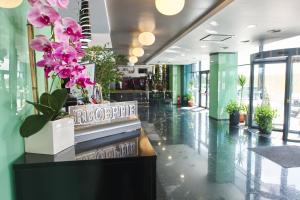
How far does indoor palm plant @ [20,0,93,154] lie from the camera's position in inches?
49.2

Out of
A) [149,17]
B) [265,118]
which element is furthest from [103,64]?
[265,118]

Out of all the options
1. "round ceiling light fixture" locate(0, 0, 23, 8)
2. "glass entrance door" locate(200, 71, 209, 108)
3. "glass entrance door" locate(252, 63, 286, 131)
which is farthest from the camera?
"glass entrance door" locate(200, 71, 209, 108)

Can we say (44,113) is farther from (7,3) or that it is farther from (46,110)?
(7,3)

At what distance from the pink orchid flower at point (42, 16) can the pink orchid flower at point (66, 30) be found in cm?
4

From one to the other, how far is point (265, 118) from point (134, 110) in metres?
6.95

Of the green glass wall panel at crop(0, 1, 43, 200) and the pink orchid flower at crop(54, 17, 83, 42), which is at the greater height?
the pink orchid flower at crop(54, 17, 83, 42)

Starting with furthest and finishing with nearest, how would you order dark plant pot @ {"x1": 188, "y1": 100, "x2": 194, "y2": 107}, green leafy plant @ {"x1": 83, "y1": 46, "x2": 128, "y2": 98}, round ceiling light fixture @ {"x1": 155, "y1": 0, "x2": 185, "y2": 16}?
dark plant pot @ {"x1": 188, "y1": 100, "x2": 194, "y2": 107}, green leafy plant @ {"x1": 83, "y1": 46, "x2": 128, "y2": 98}, round ceiling light fixture @ {"x1": 155, "y1": 0, "x2": 185, "y2": 16}

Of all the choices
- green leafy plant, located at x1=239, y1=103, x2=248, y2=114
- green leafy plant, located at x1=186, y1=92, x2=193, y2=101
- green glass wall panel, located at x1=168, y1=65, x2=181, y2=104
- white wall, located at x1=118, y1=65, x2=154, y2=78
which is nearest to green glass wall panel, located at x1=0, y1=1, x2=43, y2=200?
green leafy plant, located at x1=239, y1=103, x2=248, y2=114

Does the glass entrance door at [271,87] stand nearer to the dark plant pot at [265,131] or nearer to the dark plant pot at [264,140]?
the dark plant pot at [265,131]

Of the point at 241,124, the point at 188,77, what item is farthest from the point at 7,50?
the point at 188,77

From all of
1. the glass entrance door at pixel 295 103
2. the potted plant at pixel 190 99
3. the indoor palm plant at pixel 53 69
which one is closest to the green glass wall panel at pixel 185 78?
the potted plant at pixel 190 99

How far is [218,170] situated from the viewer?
478cm

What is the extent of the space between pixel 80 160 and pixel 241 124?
31.7ft

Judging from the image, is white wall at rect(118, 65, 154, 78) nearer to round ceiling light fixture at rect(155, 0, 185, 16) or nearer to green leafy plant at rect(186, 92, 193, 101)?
green leafy plant at rect(186, 92, 193, 101)
